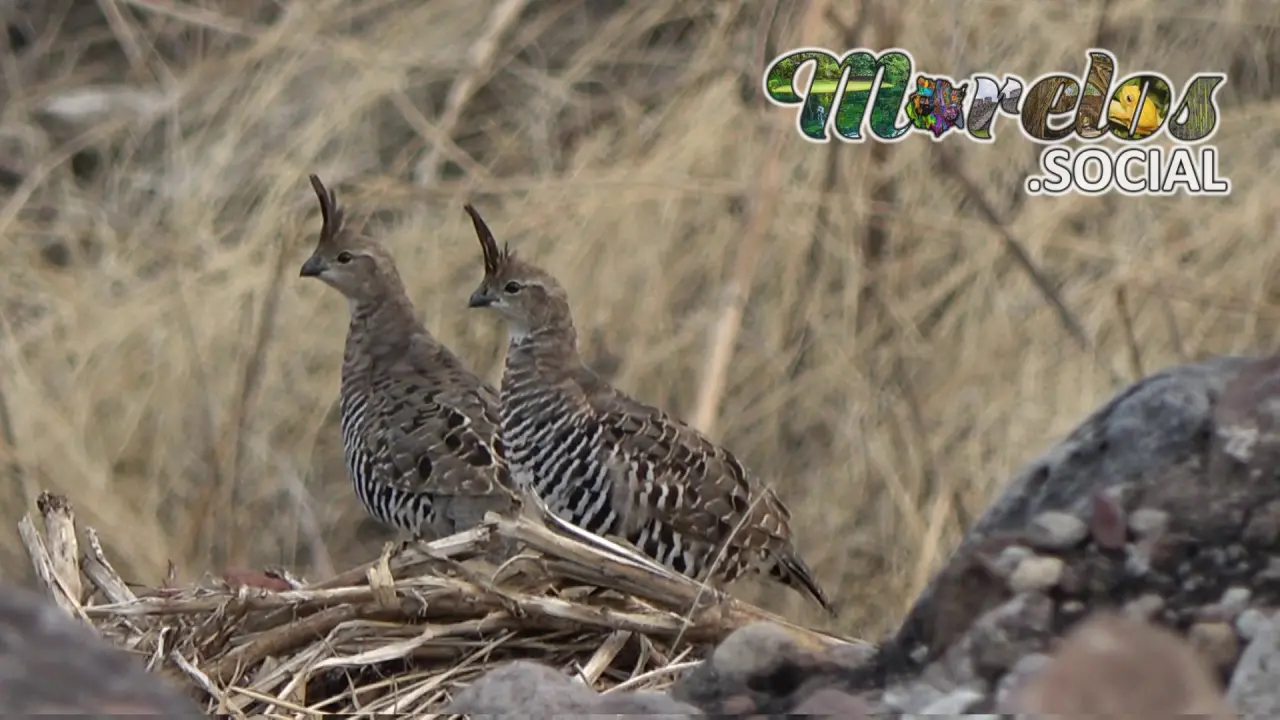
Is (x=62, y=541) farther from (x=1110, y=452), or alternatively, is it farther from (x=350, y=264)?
(x=350, y=264)

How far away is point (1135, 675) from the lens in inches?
33.0

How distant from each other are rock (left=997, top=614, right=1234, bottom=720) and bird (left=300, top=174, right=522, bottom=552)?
2.17m

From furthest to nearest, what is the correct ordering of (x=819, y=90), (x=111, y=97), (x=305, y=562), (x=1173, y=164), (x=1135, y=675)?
(x=111, y=97)
(x=305, y=562)
(x=1173, y=164)
(x=819, y=90)
(x=1135, y=675)

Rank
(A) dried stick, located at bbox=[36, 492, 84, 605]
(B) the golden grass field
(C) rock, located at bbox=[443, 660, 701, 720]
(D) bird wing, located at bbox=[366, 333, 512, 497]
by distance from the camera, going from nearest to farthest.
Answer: (C) rock, located at bbox=[443, 660, 701, 720] → (A) dried stick, located at bbox=[36, 492, 84, 605] → (D) bird wing, located at bbox=[366, 333, 512, 497] → (B) the golden grass field

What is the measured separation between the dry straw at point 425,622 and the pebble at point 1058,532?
58cm

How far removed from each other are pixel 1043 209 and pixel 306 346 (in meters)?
2.31

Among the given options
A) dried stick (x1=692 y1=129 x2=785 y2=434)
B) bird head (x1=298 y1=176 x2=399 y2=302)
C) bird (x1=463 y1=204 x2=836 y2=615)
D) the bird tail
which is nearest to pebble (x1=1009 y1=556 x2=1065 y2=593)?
bird (x1=463 y1=204 x2=836 y2=615)

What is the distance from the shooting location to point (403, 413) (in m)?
3.43

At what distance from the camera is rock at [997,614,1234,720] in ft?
2.73

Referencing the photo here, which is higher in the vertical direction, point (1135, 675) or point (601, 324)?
point (601, 324)

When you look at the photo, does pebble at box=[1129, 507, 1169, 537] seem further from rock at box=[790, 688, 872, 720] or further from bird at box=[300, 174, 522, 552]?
bird at box=[300, 174, 522, 552]

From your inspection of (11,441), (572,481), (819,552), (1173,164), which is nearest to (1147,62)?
(1173,164)

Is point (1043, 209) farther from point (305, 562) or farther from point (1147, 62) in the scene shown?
point (305, 562)

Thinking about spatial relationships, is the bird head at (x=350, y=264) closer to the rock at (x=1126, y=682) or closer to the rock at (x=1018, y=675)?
the rock at (x=1018, y=675)
